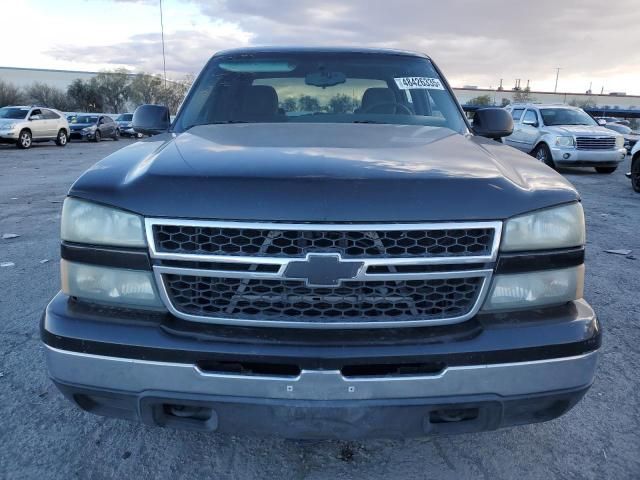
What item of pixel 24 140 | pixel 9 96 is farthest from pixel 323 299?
pixel 9 96

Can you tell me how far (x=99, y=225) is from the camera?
6.17ft

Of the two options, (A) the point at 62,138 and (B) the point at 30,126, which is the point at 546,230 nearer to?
(B) the point at 30,126

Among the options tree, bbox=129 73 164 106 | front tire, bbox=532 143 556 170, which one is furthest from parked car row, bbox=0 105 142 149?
tree, bbox=129 73 164 106

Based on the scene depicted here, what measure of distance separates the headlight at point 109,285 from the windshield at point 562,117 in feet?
48.5

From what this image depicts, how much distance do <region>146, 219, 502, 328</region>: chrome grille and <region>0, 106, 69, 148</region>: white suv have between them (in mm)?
23273

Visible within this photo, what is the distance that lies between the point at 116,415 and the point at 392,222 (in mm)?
1187

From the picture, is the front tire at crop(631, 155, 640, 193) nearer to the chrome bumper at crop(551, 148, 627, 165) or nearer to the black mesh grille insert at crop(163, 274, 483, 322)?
the chrome bumper at crop(551, 148, 627, 165)

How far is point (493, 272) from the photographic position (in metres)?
1.84

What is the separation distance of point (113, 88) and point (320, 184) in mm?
74543

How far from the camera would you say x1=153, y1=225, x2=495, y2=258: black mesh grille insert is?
1.76 metres

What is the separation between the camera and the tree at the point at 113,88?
68.4 m

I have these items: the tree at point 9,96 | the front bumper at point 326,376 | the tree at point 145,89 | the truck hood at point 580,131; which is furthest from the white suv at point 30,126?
the tree at point 145,89

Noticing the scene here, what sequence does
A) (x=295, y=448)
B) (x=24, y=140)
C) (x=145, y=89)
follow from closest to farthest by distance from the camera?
(x=295, y=448), (x=24, y=140), (x=145, y=89)

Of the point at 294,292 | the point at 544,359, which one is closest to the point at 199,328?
the point at 294,292
